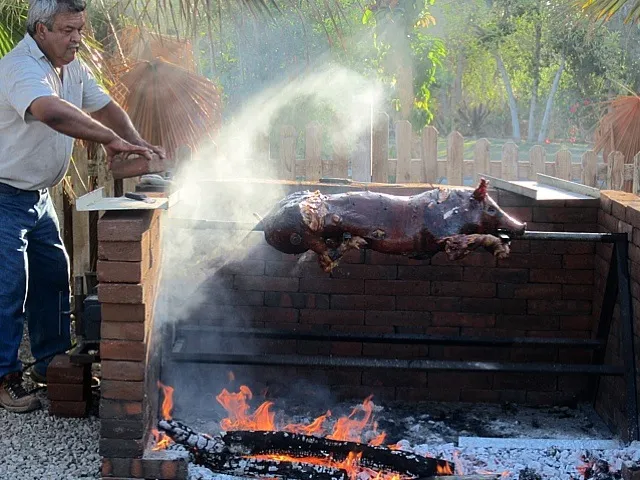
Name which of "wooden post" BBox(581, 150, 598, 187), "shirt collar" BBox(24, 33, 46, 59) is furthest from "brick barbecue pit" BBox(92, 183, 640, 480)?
"wooden post" BBox(581, 150, 598, 187)

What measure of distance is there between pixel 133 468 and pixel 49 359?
1697mm

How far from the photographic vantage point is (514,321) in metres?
5.14

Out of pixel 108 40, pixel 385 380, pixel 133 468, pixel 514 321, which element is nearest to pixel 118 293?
pixel 133 468

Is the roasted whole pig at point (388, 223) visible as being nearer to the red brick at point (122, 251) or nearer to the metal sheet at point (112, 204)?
the metal sheet at point (112, 204)

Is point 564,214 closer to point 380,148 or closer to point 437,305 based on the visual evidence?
point 437,305

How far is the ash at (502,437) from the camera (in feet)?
13.2

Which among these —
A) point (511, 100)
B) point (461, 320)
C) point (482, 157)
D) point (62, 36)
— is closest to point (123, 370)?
point (62, 36)

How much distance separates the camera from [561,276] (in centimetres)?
508

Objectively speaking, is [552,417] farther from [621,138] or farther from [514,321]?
[621,138]

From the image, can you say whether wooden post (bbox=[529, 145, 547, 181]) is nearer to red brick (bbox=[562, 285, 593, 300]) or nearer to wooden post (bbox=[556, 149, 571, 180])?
wooden post (bbox=[556, 149, 571, 180])

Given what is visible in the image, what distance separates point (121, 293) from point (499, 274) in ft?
8.07

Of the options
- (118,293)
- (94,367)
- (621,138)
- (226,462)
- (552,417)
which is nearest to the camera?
(118,293)

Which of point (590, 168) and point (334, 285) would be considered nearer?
point (334, 285)

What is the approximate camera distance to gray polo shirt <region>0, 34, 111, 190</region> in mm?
4207
